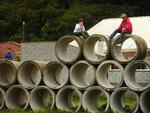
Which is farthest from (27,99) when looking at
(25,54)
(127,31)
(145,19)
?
(145,19)

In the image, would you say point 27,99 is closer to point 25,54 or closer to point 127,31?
point 127,31

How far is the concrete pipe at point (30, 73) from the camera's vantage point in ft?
76.4

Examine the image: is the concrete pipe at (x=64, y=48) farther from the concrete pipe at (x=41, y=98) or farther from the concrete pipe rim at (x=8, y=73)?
the concrete pipe rim at (x=8, y=73)

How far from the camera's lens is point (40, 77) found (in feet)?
75.6

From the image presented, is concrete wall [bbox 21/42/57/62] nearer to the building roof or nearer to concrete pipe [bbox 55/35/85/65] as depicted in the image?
the building roof

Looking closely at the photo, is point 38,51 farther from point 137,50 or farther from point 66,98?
point 137,50

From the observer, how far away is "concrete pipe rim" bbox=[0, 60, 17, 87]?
23.6 m

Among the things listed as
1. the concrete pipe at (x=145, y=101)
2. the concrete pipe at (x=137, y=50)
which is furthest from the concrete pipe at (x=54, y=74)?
the concrete pipe at (x=145, y=101)

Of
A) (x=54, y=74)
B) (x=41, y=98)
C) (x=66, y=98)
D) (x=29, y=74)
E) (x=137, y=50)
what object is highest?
(x=137, y=50)

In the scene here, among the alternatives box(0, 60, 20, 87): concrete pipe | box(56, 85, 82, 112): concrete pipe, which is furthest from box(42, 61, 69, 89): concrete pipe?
box(0, 60, 20, 87): concrete pipe

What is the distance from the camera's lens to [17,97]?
79.6 feet

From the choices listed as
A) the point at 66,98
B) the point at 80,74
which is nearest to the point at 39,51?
the point at 66,98

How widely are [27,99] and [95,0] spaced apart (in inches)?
1245

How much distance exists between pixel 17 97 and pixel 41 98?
1.12 meters
